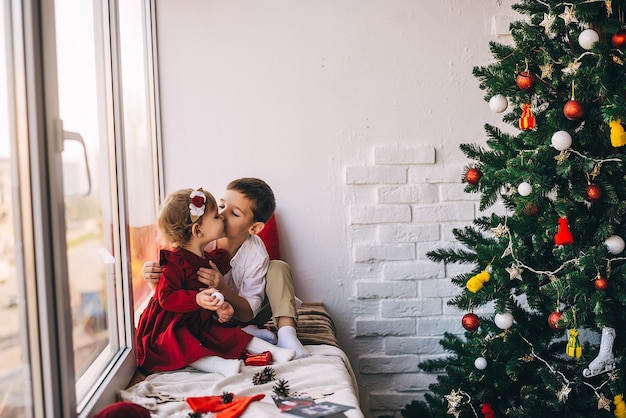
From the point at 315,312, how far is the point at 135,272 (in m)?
0.73

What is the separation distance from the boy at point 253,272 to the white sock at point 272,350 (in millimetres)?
68

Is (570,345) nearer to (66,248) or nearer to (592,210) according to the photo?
(592,210)

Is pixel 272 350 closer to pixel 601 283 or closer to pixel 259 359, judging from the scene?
pixel 259 359

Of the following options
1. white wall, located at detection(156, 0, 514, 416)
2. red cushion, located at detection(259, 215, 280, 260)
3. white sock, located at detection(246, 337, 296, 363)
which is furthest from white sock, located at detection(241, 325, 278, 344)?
white wall, located at detection(156, 0, 514, 416)

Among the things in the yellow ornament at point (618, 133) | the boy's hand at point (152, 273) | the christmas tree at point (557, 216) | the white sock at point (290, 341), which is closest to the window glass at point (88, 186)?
the boy's hand at point (152, 273)

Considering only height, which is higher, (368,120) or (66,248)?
(368,120)

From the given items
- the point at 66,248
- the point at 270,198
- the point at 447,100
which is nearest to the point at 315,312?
the point at 270,198

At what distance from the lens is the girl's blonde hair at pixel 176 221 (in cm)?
200

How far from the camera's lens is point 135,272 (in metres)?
2.18

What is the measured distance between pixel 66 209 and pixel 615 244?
138cm

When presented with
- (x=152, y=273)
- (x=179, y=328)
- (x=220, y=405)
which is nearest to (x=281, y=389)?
(x=220, y=405)

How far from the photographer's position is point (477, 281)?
5.98ft

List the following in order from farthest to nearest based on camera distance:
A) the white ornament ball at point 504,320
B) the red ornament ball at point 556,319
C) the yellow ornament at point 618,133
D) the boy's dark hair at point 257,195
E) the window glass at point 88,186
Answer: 1. the boy's dark hair at point 257,195
2. the white ornament ball at point 504,320
3. the red ornament ball at point 556,319
4. the yellow ornament at point 618,133
5. the window glass at point 88,186

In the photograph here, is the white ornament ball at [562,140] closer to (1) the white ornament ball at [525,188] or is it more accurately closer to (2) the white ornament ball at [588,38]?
(1) the white ornament ball at [525,188]
